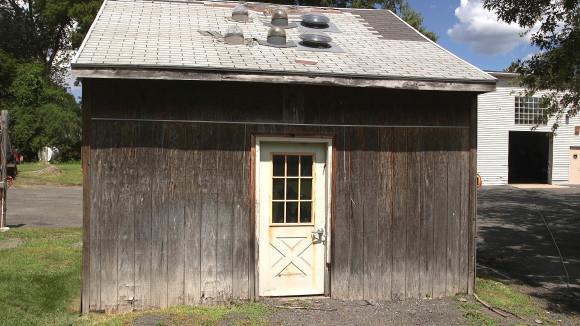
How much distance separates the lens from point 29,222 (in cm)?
1348

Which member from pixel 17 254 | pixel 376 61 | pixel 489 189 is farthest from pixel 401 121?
pixel 489 189

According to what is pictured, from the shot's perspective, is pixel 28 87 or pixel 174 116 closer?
pixel 174 116

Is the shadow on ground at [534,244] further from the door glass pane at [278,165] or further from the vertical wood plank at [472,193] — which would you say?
the door glass pane at [278,165]

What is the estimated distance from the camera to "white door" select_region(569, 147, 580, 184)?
29.0 m

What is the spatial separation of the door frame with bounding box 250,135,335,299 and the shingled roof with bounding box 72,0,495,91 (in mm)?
823

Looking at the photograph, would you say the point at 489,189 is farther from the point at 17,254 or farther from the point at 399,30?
the point at 17,254

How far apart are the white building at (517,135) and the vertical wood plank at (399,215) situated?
20.9 meters

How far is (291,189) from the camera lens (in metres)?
6.92

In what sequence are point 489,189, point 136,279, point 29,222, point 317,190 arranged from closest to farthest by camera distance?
1. point 136,279
2. point 317,190
3. point 29,222
4. point 489,189

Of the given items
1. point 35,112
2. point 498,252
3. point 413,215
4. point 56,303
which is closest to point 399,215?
point 413,215

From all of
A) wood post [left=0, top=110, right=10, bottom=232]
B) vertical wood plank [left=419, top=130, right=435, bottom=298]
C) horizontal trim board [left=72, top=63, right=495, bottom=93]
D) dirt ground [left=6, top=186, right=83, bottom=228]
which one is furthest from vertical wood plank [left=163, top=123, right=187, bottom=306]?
dirt ground [left=6, top=186, right=83, bottom=228]

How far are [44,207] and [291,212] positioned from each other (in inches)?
482

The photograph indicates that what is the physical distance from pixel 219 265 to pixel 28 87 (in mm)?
38228

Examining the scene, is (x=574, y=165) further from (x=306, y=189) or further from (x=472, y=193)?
(x=306, y=189)
